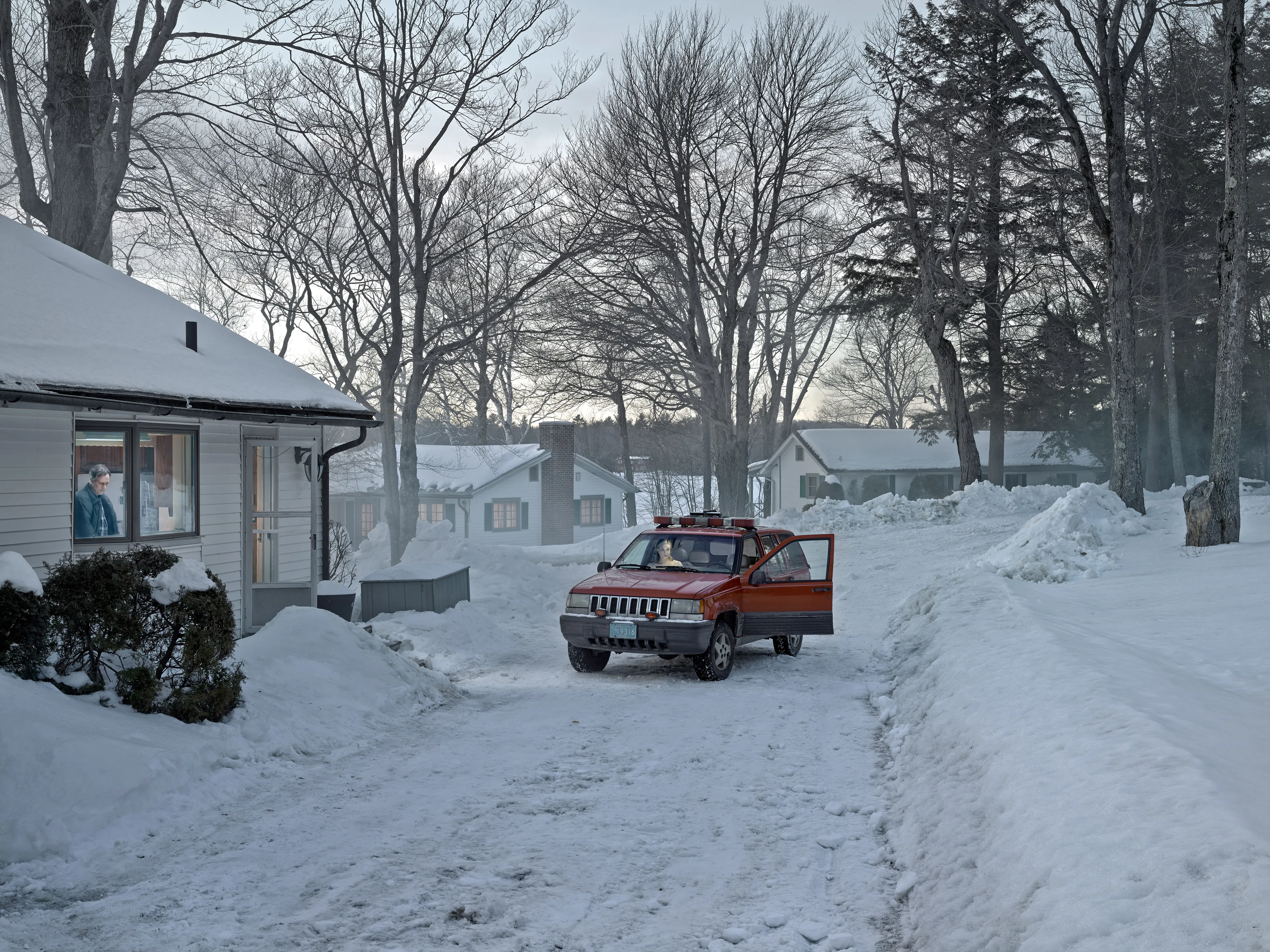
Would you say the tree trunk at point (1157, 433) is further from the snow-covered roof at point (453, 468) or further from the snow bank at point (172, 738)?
the snow bank at point (172, 738)

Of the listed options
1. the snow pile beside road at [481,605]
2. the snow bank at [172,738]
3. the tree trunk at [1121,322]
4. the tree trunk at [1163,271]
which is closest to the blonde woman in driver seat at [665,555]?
the snow pile beside road at [481,605]

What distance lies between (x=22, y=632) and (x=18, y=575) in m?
0.42

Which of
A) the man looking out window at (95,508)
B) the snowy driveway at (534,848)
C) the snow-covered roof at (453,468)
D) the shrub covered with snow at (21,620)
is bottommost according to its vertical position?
the snowy driveway at (534,848)

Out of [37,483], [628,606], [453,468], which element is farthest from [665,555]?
[453,468]

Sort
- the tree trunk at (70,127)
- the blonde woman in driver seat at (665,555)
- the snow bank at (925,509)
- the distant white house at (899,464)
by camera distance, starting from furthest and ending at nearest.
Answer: the distant white house at (899,464) < the snow bank at (925,509) < the tree trunk at (70,127) < the blonde woman in driver seat at (665,555)

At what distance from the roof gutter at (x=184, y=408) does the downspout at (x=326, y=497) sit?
145cm

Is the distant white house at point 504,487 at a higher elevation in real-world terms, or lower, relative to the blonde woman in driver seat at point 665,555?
higher

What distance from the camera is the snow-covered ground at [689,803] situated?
470cm

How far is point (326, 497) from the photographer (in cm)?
1855

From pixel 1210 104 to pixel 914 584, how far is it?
20661 mm

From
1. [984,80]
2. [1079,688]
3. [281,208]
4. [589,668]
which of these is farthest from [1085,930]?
[984,80]

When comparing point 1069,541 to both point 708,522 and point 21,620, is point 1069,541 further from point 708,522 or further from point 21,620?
point 21,620

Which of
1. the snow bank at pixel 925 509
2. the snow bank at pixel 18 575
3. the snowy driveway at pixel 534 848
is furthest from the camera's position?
the snow bank at pixel 925 509

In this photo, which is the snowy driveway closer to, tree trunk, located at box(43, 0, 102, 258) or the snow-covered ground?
the snow-covered ground
